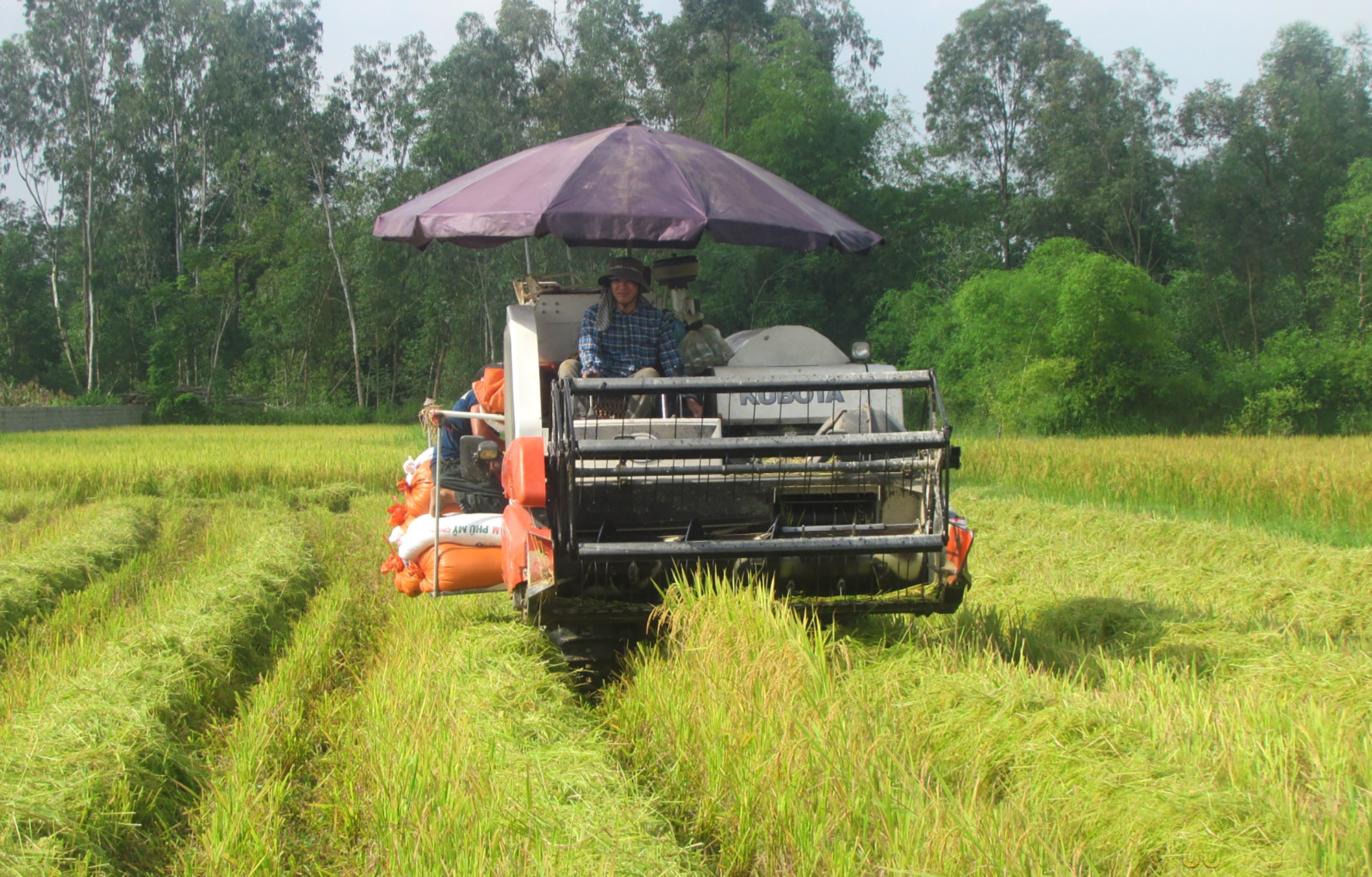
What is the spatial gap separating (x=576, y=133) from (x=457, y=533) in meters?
37.6

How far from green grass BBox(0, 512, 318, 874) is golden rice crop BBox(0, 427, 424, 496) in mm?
9535

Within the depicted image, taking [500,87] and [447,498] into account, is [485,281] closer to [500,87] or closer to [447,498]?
[500,87]

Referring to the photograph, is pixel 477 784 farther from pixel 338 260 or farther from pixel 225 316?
pixel 225 316

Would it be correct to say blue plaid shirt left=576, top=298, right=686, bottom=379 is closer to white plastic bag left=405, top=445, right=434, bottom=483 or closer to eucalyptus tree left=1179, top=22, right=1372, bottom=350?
white plastic bag left=405, top=445, right=434, bottom=483

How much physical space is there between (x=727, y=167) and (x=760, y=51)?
45050 mm

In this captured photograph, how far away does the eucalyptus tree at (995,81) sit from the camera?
4809 cm

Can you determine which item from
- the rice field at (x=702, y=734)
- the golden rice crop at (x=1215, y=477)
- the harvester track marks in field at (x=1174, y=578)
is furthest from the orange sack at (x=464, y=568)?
the golden rice crop at (x=1215, y=477)

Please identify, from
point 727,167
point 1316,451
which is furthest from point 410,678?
point 1316,451

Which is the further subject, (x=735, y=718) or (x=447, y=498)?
(x=447, y=498)

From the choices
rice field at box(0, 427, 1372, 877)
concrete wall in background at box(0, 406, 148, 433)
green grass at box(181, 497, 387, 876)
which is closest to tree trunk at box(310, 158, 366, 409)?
concrete wall in background at box(0, 406, 148, 433)

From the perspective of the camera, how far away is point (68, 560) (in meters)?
9.40

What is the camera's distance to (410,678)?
539 centimetres

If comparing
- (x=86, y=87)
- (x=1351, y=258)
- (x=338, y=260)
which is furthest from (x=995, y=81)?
(x=86, y=87)

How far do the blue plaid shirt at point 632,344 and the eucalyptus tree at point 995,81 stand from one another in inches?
1732
